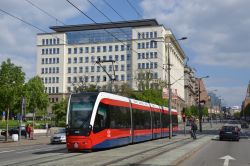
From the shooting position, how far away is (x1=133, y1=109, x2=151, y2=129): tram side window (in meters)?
30.8

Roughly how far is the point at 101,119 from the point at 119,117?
3.06 meters

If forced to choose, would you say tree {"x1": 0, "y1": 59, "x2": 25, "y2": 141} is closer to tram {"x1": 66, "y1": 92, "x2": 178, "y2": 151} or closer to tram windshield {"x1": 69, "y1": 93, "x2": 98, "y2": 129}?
tram {"x1": 66, "y1": 92, "x2": 178, "y2": 151}

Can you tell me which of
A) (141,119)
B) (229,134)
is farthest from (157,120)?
(141,119)

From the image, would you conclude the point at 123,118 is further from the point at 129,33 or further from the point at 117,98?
the point at 129,33

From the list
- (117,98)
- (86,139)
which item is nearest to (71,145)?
(86,139)

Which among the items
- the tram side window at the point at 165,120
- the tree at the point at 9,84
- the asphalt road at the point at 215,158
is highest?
the tree at the point at 9,84

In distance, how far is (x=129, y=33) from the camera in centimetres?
13312

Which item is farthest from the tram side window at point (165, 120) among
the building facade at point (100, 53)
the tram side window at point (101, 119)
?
the building facade at point (100, 53)

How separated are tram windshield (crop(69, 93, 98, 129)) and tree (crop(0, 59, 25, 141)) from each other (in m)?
14.5

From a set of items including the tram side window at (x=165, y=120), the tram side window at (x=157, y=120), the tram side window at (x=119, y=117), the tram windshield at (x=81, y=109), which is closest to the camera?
the tram windshield at (x=81, y=109)

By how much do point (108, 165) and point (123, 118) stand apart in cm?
1184

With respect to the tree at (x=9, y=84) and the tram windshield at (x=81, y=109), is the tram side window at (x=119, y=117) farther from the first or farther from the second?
the tree at (x=9, y=84)

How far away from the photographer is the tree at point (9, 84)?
36.6 metres

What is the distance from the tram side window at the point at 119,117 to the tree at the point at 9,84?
41.3 ft
